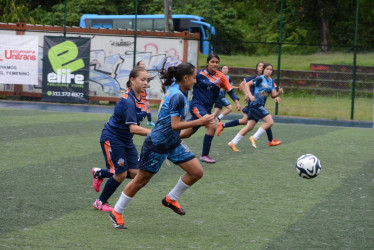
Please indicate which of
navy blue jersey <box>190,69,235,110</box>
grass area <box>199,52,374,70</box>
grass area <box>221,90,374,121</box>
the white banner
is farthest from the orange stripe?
the white banner

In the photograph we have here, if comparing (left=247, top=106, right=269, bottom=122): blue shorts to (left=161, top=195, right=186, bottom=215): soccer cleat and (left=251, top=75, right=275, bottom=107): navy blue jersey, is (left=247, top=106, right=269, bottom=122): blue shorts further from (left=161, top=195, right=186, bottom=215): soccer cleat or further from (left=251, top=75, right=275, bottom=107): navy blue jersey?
(left=161, top=195, right=186, bottom=215): soccer cleat

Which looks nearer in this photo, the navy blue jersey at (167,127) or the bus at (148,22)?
the navy blue jersey at (167,127)

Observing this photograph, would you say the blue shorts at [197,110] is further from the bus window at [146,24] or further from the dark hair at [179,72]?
the bus window at [146,24]

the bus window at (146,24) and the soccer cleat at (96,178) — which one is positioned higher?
the bus window at (146,24)

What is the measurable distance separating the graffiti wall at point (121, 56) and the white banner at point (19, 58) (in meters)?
0.59

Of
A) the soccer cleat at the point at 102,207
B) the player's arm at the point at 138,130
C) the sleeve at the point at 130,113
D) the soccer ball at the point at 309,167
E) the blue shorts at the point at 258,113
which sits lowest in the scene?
the soccer cleat at the point at 102,207

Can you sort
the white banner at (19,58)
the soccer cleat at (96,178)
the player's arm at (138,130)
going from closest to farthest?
the player's arm at (138,130) < the soccer cleat at (96,178) < the white banner at (19,58)

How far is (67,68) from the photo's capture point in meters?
23.6

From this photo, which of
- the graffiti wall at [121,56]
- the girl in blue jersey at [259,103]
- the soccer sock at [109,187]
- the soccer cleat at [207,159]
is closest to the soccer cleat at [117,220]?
the soccer sock at [109,187]

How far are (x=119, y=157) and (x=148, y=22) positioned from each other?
27018 mm

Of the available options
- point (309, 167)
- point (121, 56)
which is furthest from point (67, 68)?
point (309, 167)

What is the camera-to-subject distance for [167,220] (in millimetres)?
6621

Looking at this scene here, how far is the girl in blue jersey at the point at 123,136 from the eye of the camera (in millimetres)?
6617

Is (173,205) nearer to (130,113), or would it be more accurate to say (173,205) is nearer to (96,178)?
(130,113)
